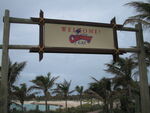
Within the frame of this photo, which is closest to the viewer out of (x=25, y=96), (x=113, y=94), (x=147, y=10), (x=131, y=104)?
(x=147, y=10)

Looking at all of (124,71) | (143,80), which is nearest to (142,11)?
(143,80)

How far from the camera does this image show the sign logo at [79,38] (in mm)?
9250

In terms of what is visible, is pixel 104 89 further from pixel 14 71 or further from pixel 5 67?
pixel 5 67

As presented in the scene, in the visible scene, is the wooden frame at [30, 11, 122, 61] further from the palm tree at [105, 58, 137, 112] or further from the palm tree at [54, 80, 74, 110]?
the palm tree at [54, 80, 74, 110]

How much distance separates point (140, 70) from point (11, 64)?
43.9 feet

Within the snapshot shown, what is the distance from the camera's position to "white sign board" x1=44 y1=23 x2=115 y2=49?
9.04m

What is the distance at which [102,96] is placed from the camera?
1024 inches

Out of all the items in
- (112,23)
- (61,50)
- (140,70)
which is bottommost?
(140,70)

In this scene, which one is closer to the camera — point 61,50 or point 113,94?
point 61,50

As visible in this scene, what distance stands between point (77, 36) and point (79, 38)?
0.12 m

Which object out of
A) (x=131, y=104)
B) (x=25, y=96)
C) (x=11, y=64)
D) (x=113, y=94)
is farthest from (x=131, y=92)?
(x=25, y=96)

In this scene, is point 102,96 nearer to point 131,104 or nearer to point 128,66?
point 131,104

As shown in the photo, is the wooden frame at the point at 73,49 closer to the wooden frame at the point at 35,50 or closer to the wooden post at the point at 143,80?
the wooden frame at the point at 35,50

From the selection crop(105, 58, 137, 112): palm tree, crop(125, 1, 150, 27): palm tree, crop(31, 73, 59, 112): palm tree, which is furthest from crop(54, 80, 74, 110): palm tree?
crop(125, 1, 150, 27): palm tree
